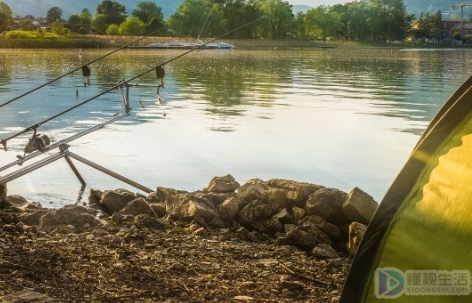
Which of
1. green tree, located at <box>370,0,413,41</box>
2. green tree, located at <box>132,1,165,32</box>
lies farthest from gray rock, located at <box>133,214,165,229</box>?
green tree, located at <box>370,0,413,41</box>

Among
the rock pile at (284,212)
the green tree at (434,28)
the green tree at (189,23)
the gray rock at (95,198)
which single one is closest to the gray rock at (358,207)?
the rock pile at (284,212)

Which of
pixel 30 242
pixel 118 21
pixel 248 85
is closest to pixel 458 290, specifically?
pixel 30 242

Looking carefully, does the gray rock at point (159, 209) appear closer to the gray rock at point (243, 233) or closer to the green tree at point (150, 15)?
the gray rock at point (243, 233)

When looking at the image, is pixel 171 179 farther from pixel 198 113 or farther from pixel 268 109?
pixel 268 109

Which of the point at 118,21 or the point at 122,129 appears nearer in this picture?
the point at 122,129

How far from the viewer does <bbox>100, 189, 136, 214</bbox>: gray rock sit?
1090 centimetres

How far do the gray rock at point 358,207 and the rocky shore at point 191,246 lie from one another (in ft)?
0.04

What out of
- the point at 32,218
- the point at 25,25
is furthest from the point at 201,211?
the point at 25,25

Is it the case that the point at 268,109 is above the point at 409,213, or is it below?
below

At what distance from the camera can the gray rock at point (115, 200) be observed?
10.9m

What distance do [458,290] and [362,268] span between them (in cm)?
57

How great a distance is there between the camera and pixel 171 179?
1527 centimetres

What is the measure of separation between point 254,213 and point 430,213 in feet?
16.5

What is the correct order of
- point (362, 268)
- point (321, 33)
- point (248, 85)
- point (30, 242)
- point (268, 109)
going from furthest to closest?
point (321, 33) < point (248, 85) < point (268, 109) < point (30, 242) < point (362, 268)
